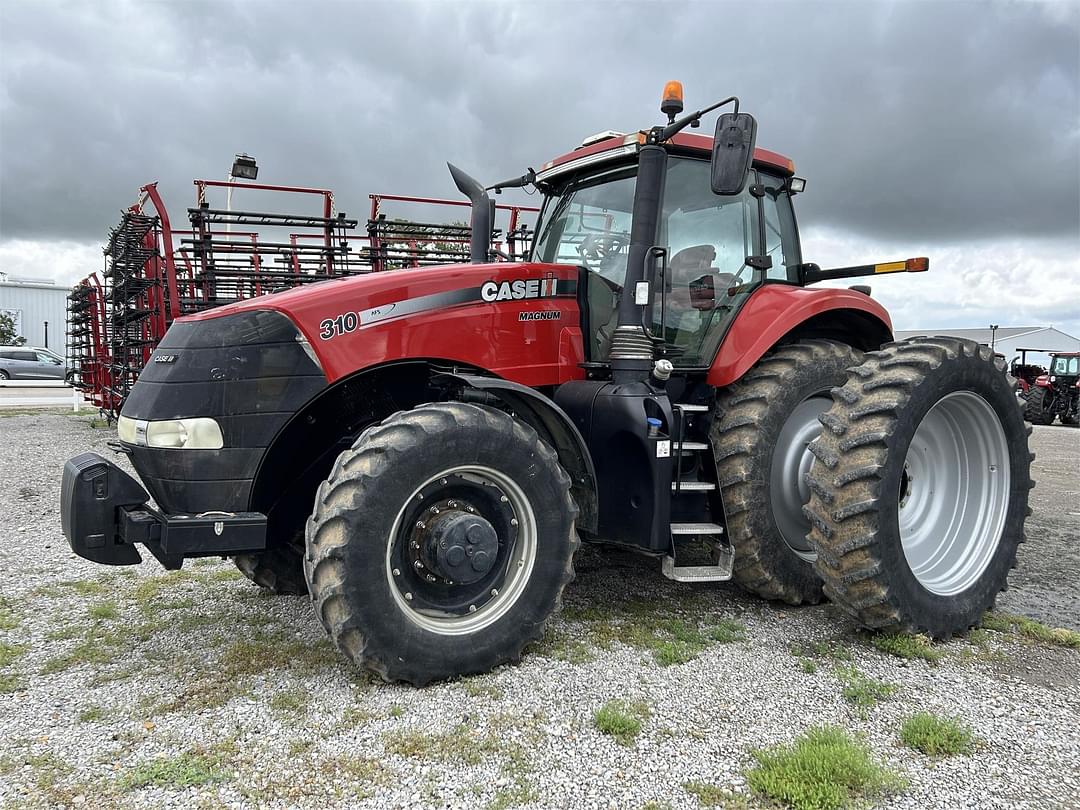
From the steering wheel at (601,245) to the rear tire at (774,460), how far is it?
3.25ft

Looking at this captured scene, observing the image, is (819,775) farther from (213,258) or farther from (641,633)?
(213,258)

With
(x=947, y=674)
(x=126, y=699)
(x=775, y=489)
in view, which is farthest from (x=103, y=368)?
(x=947, y=674)

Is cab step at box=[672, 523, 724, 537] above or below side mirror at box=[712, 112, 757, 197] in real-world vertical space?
below

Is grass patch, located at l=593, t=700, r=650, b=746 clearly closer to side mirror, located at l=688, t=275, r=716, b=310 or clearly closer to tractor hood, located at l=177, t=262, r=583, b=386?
tractor hood, located at l=177, t=262, r=583, b=386

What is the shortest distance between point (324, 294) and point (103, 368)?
11052 millimetres

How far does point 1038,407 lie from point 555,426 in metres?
20.7

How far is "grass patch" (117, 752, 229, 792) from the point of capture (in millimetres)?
2477

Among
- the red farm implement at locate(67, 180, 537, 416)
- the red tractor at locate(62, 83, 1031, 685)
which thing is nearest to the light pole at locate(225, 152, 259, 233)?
the red farm implement at locate(67, 180, 537, 416)

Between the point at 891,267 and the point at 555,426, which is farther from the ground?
the point at 891,267

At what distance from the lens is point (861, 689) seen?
126 inches

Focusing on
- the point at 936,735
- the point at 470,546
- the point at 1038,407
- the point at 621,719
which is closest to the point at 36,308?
the point at 1038,407

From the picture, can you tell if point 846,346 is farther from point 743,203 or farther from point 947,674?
point 947,674

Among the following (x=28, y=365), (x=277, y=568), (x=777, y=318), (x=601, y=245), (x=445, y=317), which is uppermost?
(x=601, y=245)

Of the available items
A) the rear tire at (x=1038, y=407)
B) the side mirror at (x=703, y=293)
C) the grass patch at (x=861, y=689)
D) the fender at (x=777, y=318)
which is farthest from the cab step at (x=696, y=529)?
the rear tire at (x=1038, y=407)
